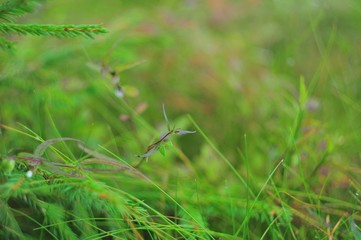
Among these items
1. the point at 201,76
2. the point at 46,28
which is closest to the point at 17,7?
the point at 46,28

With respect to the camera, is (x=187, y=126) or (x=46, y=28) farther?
(x=187, y=126)

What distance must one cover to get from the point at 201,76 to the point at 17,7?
125cm

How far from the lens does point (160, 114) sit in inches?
72.7

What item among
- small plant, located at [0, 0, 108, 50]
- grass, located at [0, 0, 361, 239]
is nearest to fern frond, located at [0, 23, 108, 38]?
small plant, located at [0, 0, 108, 50]

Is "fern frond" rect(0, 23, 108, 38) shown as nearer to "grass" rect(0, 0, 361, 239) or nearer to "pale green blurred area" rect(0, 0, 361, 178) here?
"grass" rect(0, 0, 361, 239)

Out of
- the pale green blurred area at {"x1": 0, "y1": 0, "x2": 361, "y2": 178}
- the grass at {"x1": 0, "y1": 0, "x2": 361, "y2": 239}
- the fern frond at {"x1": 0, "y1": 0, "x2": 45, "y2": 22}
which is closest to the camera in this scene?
the fern frond at {"x1": 0, "y1": 0, "x2": 45, "y2": 22}

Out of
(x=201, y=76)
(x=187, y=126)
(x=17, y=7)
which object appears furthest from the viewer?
(x=201, y=76)

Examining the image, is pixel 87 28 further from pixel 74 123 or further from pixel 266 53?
pixel 266 53

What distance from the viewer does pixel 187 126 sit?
5.66 ft

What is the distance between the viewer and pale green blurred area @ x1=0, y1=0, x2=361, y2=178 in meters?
1.39

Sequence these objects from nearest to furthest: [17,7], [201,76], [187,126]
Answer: [17,7] < [187,126] < [201,76]

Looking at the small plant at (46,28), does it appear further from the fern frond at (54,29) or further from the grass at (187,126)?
the grass at (187,126)

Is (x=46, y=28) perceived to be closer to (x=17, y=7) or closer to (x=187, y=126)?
(x=17, y=7)

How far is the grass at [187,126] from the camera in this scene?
95 centimetres
